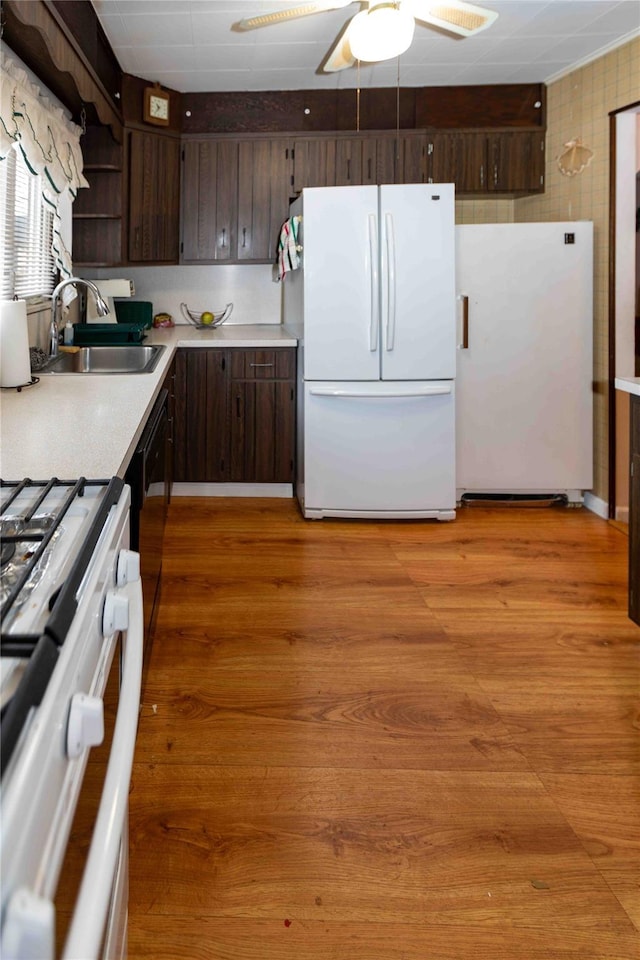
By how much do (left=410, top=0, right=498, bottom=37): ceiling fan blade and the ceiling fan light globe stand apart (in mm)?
106

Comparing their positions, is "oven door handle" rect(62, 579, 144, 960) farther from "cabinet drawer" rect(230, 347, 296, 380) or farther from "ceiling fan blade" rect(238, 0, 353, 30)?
"cabinet drawer" rect(230, 347, 296, 380)

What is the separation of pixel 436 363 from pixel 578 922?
116 inches

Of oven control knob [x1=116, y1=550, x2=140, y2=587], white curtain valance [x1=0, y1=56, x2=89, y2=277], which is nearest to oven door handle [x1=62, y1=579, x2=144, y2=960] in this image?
oven control knob [x1=116, y1=550, x2=140, y2=587]

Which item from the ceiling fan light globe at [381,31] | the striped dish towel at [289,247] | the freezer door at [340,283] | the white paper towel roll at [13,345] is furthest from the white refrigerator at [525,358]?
the white paper towel roll at [13,345]

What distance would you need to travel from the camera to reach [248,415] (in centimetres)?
447

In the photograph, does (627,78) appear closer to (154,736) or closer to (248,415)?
(248,415)

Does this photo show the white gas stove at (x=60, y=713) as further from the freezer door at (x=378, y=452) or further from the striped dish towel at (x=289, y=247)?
the striped dish towel at (x=289, y=247)

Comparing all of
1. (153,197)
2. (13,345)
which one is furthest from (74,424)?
(153,197)

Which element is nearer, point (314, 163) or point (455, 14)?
point (455, 14)

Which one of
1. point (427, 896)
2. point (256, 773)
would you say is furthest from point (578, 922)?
point (256, 773)

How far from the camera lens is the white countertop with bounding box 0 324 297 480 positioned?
1.45 metres

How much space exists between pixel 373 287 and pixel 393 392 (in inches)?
21.6

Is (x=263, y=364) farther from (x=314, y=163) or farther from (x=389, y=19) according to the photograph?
(x=389, y=19)

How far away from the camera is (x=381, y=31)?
2.91m
